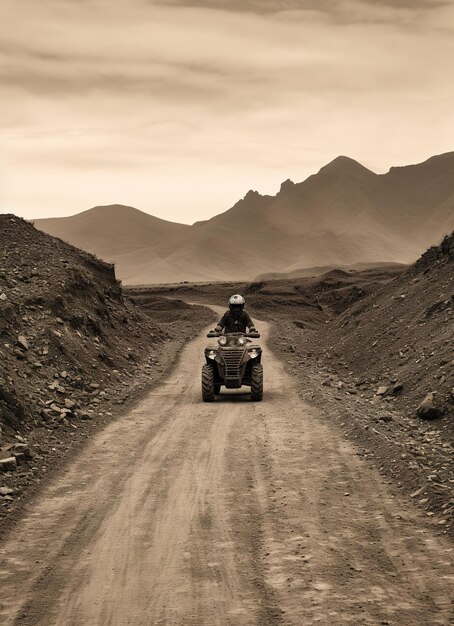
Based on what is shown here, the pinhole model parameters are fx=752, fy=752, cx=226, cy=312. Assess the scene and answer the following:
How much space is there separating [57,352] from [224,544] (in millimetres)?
15377

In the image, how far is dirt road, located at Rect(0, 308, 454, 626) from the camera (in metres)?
7.31

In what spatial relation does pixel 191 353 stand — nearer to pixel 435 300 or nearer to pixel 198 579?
pixel 435 300

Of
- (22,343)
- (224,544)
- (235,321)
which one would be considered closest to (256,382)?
(235,321)

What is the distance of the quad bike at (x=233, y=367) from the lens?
64.3 ft

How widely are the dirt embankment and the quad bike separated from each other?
2599mm

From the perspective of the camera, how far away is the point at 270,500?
427 inches

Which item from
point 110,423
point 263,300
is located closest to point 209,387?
point 110,423

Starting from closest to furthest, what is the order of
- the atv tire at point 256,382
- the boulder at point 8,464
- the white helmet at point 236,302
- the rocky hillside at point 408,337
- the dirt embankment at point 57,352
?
the boulder at point 8,464 < the dirt embankment at point 57,352 < the rocky hillside at point 408,337 < the atv tire at point 256,382 < the white helmet at point 236,302

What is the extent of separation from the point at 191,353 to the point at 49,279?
24.0 feet

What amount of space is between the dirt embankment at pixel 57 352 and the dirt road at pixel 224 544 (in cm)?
122

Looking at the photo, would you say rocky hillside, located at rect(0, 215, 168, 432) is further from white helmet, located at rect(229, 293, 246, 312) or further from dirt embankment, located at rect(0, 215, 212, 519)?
white helmet, located at rect(229, 293, 246, 312)

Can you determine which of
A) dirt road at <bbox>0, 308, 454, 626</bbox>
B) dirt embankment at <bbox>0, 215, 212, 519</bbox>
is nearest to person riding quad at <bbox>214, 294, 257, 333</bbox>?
dirt embankment at <bbox>0, 215, 212, 519</bbox>

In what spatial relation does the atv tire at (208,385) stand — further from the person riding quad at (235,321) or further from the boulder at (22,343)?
the boulder at (22,343)

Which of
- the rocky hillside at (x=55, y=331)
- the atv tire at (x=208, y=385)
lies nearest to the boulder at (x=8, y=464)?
the rocky hillside at (x=55, y=331)
